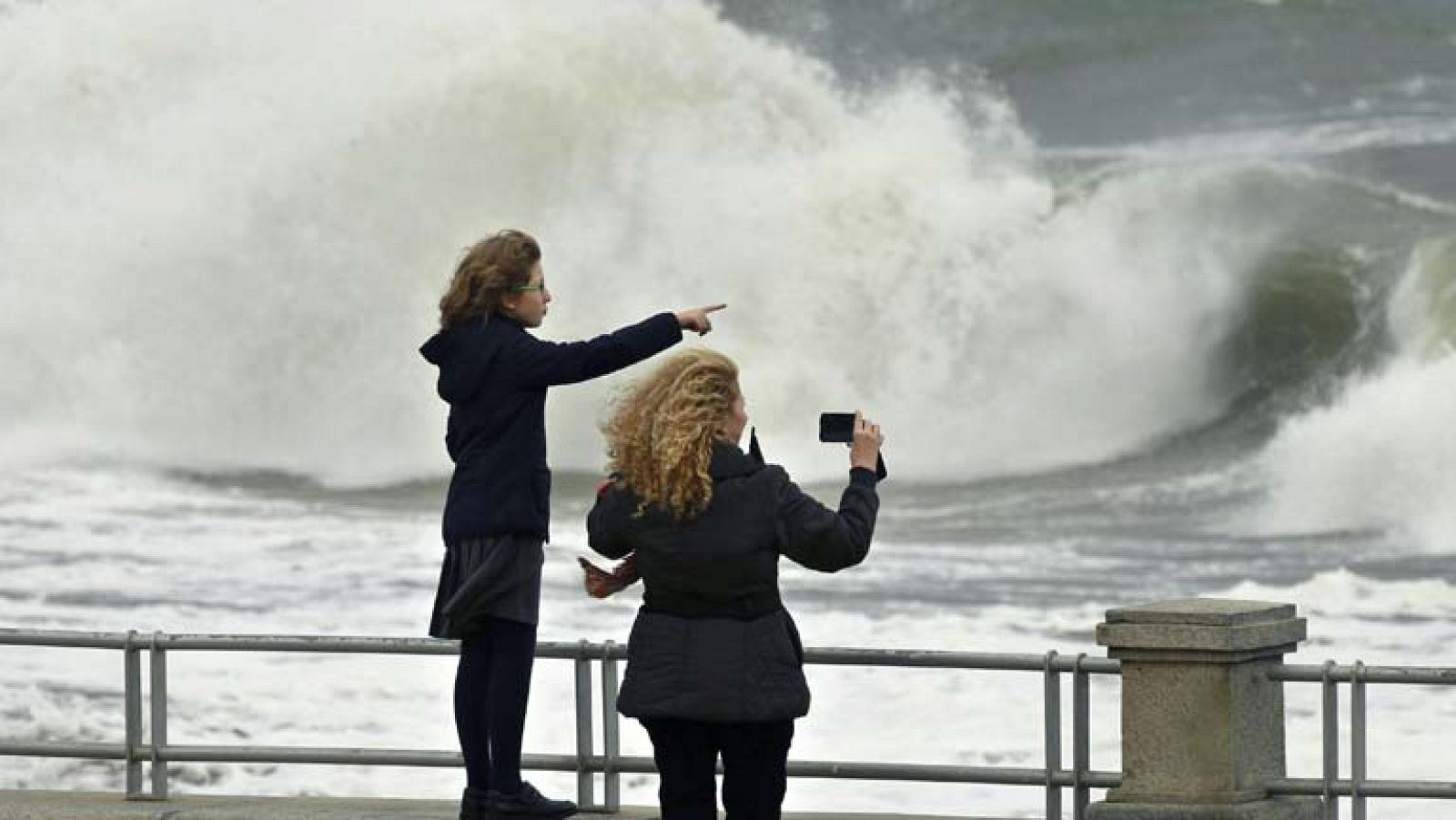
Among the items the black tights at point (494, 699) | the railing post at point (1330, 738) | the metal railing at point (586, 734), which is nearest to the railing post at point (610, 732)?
the metal railing at point (586, 734)

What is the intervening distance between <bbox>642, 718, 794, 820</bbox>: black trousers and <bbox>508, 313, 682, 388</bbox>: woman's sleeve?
1.12 m

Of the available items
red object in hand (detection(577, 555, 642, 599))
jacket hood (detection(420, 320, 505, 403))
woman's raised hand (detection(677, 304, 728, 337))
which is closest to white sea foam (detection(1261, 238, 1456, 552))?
jacket hood (detection(420, 320, 505, 403))

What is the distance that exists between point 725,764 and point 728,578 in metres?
0.48

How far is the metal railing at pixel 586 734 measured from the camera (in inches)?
373

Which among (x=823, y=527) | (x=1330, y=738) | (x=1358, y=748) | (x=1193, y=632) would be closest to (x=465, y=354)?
(x=823, y=527)

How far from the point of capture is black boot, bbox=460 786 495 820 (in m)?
8.91

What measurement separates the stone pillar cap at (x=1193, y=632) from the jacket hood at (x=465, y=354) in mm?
2014

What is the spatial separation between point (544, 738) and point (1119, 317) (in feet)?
79.6

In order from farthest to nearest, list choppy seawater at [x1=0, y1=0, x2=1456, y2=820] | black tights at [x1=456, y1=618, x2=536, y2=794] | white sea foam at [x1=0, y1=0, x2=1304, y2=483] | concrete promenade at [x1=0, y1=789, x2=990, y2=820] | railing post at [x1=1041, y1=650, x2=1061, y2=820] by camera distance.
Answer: white sea foam at [x1=0, y1=0, x2=1304, y2=483] → choppy seawater at [x1=0, y1=0, x2=1456, y2=820] → concrete promenade at [x1=0, y1=789, x2=990, y2=820] → railing post at [x1=1041, y1=650, x2=1061, y2=820] → black tights at [x1=456, y1=618, x2=536, y2=794]

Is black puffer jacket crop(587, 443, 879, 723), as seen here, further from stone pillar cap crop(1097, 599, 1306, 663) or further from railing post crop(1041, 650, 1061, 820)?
stone pillar cap crop(1097, 599, 1306, 663)

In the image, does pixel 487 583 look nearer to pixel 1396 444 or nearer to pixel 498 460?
pixel 498 460

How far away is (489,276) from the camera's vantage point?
28.4ft

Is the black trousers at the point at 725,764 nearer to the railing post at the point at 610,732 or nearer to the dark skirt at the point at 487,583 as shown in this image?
the dark skirt at the point at 487,583

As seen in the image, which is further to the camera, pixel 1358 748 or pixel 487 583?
pixel 1358 748
